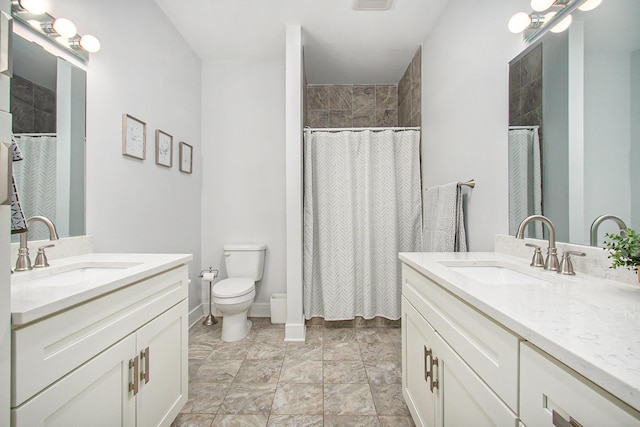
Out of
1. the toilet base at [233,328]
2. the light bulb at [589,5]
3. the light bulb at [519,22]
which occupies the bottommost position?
the toilet base at [233,328]

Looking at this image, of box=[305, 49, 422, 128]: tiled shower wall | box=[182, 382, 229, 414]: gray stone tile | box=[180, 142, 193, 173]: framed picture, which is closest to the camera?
box=[182, 382, 229, 414]: gray stone tile

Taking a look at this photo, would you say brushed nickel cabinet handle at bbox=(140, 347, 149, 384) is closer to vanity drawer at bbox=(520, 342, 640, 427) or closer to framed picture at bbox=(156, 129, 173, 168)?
vanity drawer at bbox=(520, 342, 640, 427)

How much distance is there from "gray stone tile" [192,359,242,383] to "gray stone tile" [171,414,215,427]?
0.91 ft


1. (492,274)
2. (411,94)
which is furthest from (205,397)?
(411,94)

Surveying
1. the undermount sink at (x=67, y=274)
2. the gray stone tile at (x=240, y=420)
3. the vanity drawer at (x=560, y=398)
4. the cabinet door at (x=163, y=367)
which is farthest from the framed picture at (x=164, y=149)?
the vanity drawer at (x=560, y=398)

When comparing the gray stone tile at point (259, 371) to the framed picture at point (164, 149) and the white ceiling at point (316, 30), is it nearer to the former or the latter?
the framed picture at point (164, 149)

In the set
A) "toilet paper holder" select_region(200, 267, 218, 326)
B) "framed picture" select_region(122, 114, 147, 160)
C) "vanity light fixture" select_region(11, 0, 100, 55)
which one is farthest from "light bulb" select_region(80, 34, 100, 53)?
"toilet paper holder" select_region(200, 267, 218, 326)

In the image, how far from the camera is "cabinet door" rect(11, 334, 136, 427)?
25.6 inches

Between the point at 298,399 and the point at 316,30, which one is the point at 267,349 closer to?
the point at 298,399

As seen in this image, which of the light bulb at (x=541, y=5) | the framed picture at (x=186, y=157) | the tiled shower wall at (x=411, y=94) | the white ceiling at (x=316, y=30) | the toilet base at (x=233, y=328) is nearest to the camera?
the light bulb at (x=541, y=5)

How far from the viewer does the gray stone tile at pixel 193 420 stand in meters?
1.31

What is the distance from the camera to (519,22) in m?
1.19

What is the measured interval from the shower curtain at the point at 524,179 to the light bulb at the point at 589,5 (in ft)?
1.35

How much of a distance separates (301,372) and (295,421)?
41 cm
